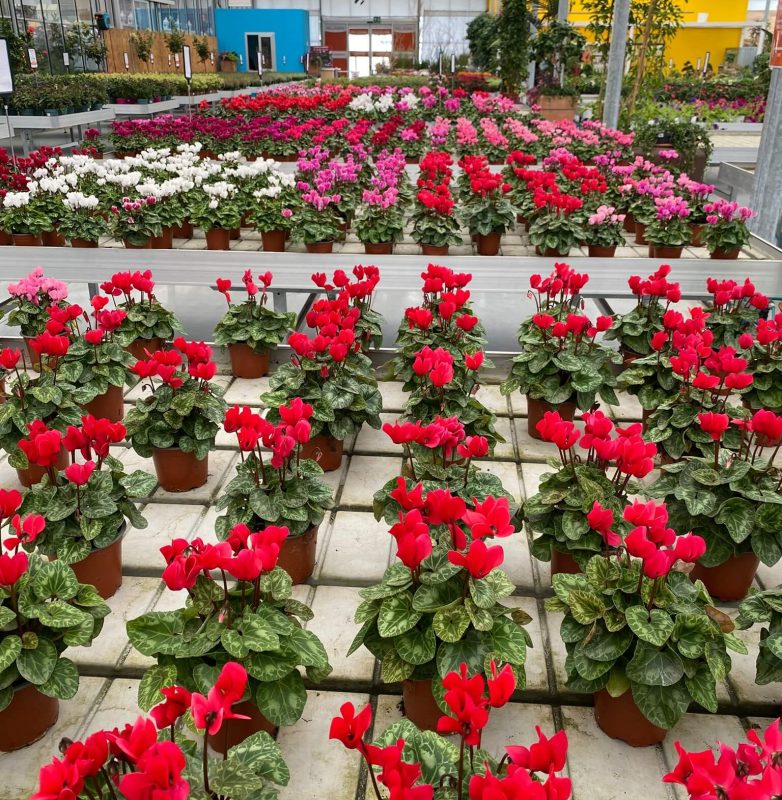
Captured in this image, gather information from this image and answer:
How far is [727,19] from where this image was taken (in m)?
37.1

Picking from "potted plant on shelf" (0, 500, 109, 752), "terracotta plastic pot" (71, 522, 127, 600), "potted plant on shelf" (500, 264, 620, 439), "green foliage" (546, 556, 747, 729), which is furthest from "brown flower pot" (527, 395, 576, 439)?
"potted plant on shelf" (0, 500, 109, 752)

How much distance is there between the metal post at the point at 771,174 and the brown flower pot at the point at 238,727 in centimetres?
667

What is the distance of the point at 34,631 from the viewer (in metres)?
2.00

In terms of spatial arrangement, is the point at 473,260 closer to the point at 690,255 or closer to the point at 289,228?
the point at 289,228

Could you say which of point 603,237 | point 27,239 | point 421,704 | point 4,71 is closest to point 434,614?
point 421,704

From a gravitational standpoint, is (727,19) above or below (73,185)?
above

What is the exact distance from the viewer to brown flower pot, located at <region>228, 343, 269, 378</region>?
446cm

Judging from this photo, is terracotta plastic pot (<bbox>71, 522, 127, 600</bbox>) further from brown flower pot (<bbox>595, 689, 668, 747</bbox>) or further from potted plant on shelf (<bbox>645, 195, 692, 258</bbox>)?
potted plant on shelf (<bbox>645, 195, 692, 258</bbox>)

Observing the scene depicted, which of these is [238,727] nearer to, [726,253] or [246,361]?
[246,361]

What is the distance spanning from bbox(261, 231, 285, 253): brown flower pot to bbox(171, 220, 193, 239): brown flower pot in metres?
1.26

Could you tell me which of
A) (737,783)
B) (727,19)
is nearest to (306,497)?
(737,783)

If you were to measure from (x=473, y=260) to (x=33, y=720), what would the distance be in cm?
403

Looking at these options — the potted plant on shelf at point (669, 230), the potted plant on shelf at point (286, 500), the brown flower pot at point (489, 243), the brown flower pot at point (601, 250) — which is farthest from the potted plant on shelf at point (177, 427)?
the potted plant on shelf at point (669, 230)

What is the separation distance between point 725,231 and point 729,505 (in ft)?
14.8
